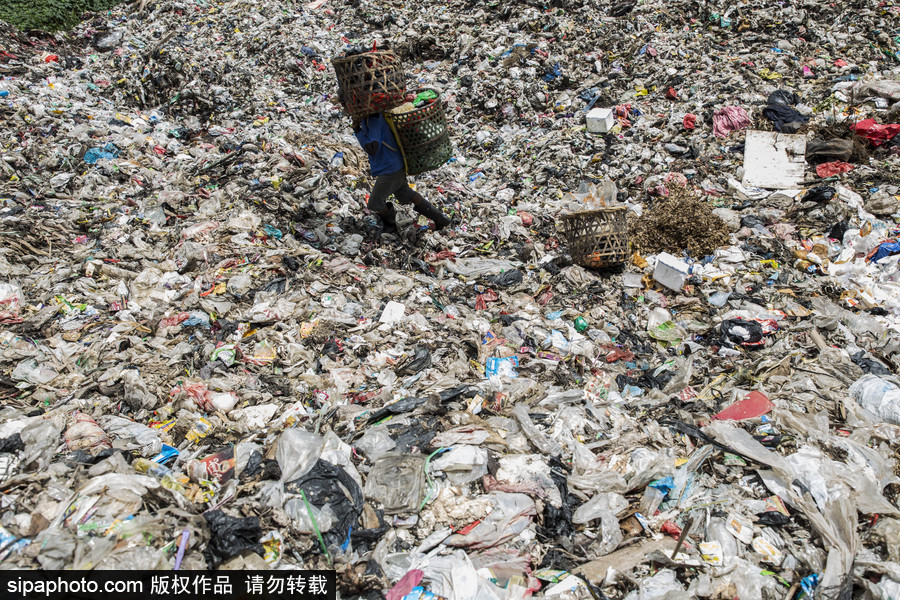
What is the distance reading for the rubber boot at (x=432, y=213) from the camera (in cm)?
479

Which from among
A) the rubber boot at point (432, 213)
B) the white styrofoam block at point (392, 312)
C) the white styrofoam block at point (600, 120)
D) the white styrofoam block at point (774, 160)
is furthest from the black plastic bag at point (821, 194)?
the white styrofoam block at point (392, 312)

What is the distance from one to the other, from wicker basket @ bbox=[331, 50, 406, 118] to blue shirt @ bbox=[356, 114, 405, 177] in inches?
4.4

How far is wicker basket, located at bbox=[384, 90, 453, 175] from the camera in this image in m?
3.99

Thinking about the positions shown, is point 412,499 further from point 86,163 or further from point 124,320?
point 86,163

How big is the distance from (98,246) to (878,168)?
22.3ft

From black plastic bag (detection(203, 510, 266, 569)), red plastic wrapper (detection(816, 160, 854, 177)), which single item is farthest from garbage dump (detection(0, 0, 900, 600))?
red plastic wrapper (detection(816, 160, 854, 177))

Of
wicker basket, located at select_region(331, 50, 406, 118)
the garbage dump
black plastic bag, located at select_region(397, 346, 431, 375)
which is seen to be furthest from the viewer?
wicker basket, located at select_region(331, 50, 406, 118)

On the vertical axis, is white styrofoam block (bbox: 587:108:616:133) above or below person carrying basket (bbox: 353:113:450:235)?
below

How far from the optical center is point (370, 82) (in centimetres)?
382

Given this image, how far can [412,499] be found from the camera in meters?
2.32

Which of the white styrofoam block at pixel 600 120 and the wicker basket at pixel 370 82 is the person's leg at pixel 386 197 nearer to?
the wicker basket at pixel 370 82

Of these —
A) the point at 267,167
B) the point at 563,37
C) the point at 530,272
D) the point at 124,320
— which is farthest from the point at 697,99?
the point at 124,320

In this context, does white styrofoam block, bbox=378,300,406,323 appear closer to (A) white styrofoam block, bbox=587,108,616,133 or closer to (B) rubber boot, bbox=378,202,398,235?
(B) rubber boot, bbox=378,202,398,235

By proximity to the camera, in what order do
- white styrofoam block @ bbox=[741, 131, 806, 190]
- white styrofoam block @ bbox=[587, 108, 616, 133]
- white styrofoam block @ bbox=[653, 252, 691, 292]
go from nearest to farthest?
white styrofoam block @ bbox=[653, 252, 691, 292] → white styrofoam block @ bbox=[741, 131, 806, 190] → white styrofoam block @ bbox=[587, 108, 616, 133]
